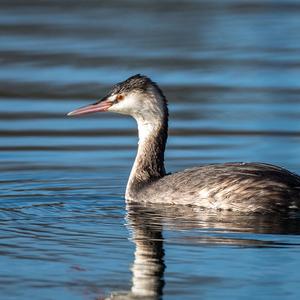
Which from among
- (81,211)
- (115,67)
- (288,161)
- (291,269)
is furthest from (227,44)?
(291,269)

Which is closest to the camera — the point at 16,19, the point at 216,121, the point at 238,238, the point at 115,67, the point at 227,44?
the point at 238,238

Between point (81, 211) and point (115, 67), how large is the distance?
8.14m

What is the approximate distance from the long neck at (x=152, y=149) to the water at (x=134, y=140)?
0.35 m

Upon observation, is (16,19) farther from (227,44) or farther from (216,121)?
(216,121)

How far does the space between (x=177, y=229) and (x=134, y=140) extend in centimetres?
474

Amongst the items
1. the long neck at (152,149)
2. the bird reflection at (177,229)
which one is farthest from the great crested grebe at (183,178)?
the bird reflection at (177,229)

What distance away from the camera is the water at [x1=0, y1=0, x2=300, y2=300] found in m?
11.2

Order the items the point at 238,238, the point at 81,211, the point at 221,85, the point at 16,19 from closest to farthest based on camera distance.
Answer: the point at 238,238 → the point at 81,211 → the point at 221,85 → the point at 16,19

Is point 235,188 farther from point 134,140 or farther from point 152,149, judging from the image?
point 134,140

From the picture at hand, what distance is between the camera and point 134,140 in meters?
17.4

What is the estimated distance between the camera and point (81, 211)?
1356cm

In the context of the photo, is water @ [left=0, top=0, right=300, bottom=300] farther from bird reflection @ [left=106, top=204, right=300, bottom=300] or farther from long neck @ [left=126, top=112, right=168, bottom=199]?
long neck @ [left=126, top=112, right=168, bottom=199]

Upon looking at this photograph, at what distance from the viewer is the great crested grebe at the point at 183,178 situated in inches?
531

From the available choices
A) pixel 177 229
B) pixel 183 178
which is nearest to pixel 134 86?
pixel 183 178
